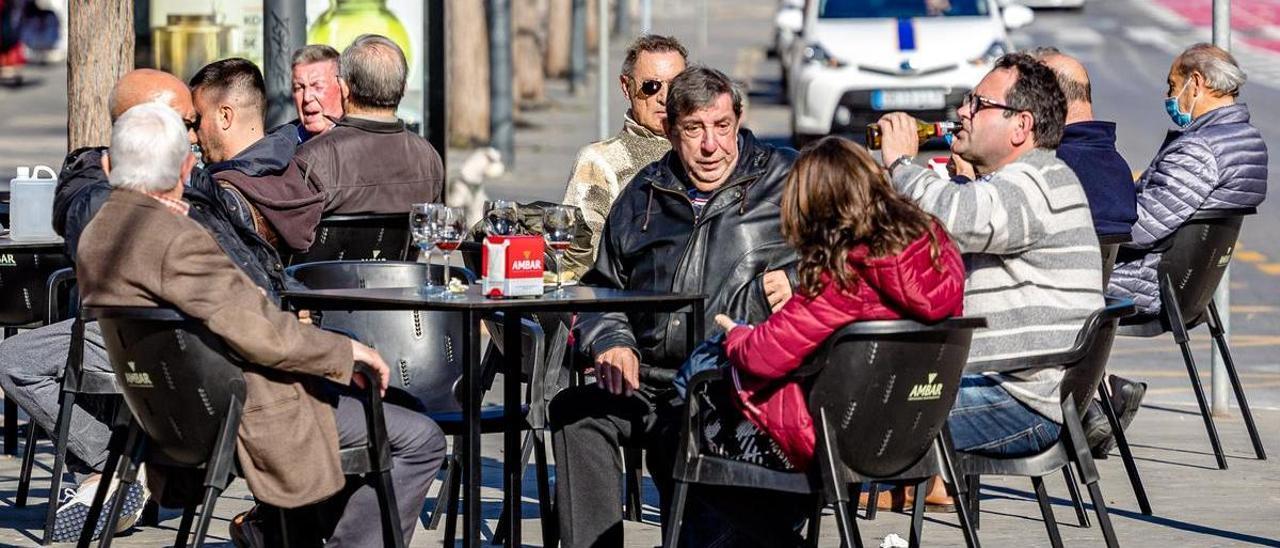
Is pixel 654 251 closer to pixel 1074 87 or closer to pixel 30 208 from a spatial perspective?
pixel 1074 87

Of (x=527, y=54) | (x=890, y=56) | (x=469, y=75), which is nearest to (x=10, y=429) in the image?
(x=890, y=56)

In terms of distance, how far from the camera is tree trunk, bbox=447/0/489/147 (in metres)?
23.1

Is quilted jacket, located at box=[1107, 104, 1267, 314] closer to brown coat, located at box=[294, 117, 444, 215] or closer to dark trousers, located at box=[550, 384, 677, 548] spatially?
brown coat, located at box=[294, 117, 444, 215]

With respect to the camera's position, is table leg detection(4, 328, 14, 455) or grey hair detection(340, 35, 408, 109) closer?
grey hair detection(340, 35, 408, 109)

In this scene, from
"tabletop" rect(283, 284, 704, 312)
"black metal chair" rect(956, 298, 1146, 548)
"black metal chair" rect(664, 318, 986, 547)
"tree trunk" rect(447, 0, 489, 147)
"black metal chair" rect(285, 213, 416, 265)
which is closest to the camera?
"black metal chair" rect(664, 318, 986, 547)

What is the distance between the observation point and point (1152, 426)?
9.57 meters

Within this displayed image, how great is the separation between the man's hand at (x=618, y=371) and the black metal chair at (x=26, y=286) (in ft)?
8.72

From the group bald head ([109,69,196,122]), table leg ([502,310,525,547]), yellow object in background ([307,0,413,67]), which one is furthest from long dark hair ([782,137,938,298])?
yellow object in background ([307,0,413,67])

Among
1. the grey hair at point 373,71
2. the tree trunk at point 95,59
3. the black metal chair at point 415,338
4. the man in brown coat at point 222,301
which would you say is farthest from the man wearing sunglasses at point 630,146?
the tree trunk at point 95,59

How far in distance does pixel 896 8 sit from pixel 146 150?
52.3 ft

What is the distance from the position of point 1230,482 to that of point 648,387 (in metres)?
2.81

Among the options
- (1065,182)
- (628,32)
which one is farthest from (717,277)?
(628,32)

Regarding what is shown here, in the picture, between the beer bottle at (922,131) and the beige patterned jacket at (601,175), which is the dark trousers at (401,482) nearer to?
the beer bottle at (922,131)

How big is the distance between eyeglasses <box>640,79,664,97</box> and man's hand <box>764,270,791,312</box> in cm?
154
